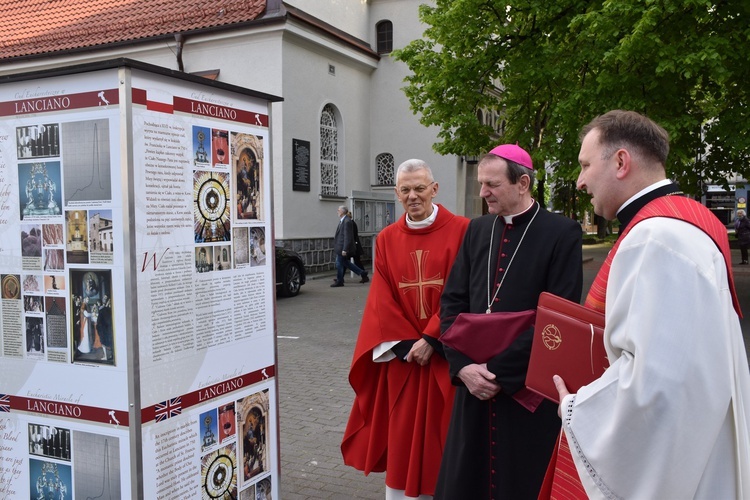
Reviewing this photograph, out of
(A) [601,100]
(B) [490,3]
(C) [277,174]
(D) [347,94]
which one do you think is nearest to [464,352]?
(A) [601,100]

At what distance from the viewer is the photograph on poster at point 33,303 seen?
291 cm

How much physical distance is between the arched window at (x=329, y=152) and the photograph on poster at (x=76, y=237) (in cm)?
1752

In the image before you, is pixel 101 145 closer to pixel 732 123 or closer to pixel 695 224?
pixel 695 224

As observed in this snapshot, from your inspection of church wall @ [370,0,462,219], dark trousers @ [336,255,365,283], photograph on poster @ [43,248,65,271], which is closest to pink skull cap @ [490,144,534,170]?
photograph on poster @ [43,248,65,271]

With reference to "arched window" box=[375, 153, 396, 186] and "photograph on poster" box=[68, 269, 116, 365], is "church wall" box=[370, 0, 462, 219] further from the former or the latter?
"photograph on poster" box=[68, 269, 116, 365]

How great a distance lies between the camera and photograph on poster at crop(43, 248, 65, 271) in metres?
2.83

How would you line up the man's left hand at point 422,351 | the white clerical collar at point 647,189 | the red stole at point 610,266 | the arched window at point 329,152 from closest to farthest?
the red stole at point 610,266
the white clerical collar at point 647,189
the man's left hand at point 422,351
the arched window at point 329,152

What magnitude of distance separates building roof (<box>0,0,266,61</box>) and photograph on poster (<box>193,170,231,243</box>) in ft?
52.8

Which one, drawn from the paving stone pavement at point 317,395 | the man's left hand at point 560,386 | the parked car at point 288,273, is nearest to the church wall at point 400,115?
the parked car at point 288,273

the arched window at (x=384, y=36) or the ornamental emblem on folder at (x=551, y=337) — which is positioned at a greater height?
the arched window at (x=384, y=36)

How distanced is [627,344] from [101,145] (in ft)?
6.89

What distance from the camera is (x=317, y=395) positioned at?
694cm

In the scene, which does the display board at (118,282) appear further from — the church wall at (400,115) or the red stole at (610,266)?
the church wall at (400,115)

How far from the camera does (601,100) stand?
36.7ft
